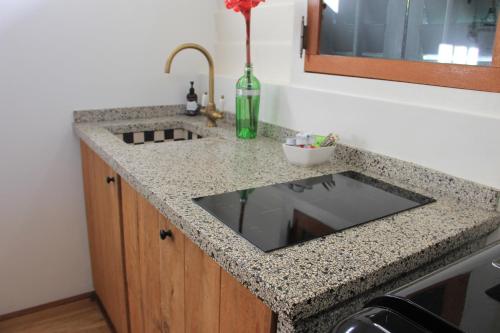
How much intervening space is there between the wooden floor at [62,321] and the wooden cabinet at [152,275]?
118mm

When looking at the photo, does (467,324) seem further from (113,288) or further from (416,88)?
(113,288)

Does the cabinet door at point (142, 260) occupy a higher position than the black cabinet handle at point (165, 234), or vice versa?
the black cabinet handle at point (165, 234)

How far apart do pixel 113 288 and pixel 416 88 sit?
140cm

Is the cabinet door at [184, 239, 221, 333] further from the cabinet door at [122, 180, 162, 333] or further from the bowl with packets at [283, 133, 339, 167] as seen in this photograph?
the bowl with packets at [283, 133, 339, 167]

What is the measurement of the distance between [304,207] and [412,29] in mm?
650

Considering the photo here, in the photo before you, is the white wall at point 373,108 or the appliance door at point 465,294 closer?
the appliance door at point 465,294

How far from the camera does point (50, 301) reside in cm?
206

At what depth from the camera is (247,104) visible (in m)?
1.68

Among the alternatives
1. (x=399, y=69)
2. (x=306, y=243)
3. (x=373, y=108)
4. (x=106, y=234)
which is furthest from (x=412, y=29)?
(x=106, y=234)

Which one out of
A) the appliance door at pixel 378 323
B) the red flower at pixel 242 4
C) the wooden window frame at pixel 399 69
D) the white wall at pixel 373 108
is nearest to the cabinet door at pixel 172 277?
the appliance door at pixel 378 323

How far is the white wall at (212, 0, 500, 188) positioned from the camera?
1.05m

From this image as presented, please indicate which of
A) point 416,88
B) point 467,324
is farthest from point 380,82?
point 467,324

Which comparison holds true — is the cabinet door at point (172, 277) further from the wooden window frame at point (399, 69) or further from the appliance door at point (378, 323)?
the wooden window frame at point (399, 69)

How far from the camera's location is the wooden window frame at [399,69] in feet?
3.36
